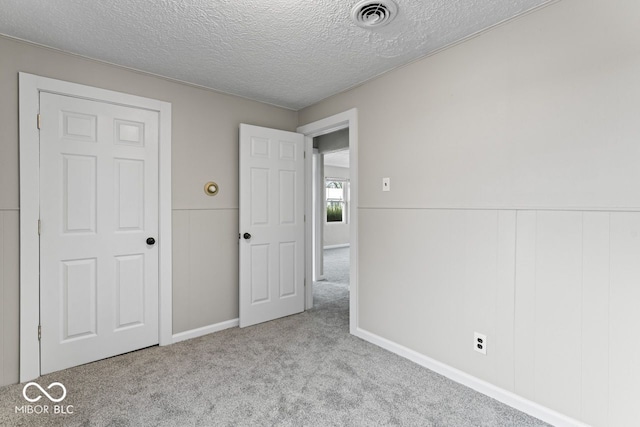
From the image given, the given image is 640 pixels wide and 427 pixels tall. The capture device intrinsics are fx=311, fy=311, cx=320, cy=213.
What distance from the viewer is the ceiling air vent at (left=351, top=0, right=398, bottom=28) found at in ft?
5.63

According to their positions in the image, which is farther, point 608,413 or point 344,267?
point 344,267

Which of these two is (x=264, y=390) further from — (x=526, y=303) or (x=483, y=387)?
(x=526, y=303)

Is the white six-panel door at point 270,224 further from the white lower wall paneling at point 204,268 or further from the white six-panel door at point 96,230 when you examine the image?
the white six-panel door at point 96,230

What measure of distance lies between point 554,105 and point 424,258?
1242 millimetres

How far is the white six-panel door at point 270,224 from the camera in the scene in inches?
123

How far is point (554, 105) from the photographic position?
5.64ft

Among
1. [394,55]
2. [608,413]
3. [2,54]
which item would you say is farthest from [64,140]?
[608,413]

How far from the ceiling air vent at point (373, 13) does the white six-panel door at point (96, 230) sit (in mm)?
1882

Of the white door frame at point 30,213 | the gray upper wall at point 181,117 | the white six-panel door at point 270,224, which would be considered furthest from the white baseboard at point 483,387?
the white door frame at point 30,213

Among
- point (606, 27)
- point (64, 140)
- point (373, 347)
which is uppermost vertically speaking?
point (606, 27)

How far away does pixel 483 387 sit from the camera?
2002mm

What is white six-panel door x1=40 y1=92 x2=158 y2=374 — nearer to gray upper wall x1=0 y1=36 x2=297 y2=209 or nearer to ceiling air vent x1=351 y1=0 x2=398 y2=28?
gray upper wall x1=0 y1=36 x2=297 y2=209

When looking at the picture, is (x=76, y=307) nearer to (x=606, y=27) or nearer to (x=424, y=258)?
(x=424, y=258)

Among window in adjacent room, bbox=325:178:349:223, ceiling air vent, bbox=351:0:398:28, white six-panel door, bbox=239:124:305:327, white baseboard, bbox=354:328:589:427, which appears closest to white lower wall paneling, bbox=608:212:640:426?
white baseboard, bbox=354:328:589:427
